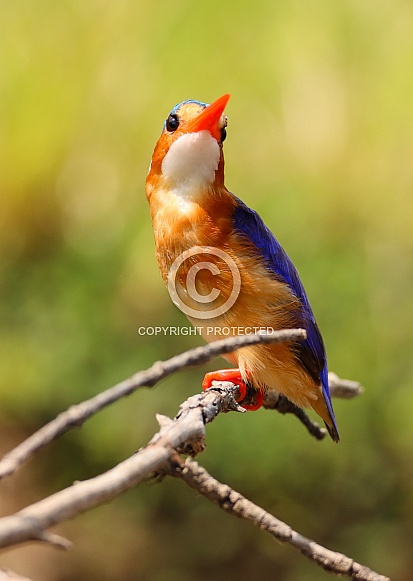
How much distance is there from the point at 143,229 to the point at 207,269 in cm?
178

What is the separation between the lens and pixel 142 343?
3436mm

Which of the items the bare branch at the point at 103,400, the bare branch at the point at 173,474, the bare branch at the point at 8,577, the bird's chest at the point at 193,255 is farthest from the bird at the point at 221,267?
the bare branch at the point at 8,577

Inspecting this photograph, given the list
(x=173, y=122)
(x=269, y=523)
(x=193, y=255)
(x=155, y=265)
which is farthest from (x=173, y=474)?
Result: (x=155, y=265)

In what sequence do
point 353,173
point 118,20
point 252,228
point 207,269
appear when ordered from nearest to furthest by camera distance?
point 207,269 < point 252,228 < point 353,173 < point 118,20

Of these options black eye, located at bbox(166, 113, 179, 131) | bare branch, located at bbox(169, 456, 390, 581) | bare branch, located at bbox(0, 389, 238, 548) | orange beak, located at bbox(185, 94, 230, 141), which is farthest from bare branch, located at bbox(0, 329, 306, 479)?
black eye, located at bbox(166, 113, 179, 131)

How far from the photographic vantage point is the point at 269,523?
1106 millimetres

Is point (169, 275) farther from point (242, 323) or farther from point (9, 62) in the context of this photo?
point (9, 62)

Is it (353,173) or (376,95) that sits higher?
(376,95)

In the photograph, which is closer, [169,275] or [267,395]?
[169,275]

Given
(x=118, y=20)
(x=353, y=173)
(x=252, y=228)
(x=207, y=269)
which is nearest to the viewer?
(x=207, y=269)

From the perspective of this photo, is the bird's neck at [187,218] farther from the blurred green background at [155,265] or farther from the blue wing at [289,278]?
the blurred green background at [155,265]

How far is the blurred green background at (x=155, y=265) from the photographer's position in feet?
10.6

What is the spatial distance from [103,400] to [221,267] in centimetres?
116

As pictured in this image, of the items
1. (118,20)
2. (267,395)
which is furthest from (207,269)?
(118,20)
